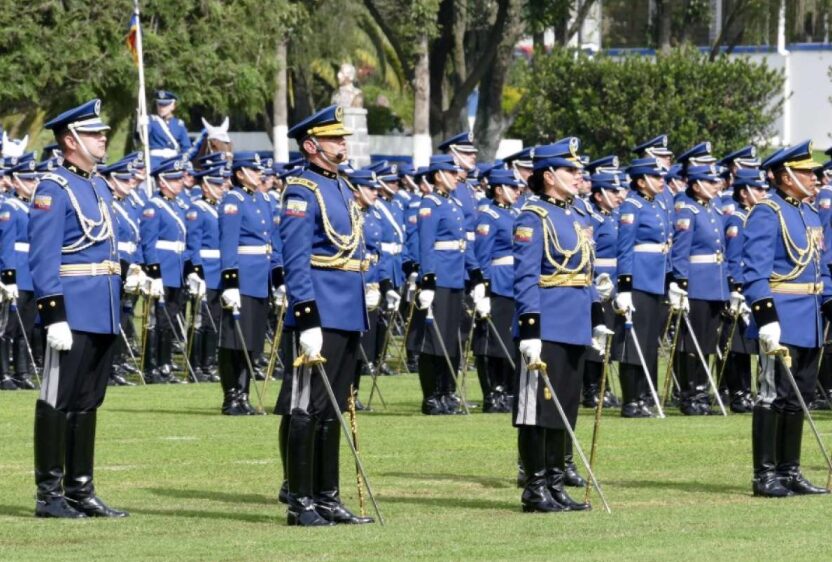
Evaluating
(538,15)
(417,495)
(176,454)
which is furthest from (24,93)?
(417,495)

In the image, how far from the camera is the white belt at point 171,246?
21141 millimetres

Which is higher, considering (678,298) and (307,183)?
(307,183)

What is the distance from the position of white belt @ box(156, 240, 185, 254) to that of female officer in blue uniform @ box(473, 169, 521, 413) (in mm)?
3880

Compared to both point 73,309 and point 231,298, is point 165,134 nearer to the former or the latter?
point 231,298

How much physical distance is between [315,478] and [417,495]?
1.23 metres

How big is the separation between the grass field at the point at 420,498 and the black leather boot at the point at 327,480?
0.75ft

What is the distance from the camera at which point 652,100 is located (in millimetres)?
39281

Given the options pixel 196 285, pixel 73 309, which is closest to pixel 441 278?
pixel 196 285

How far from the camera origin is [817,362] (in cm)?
1216

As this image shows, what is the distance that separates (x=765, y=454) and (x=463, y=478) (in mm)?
1936

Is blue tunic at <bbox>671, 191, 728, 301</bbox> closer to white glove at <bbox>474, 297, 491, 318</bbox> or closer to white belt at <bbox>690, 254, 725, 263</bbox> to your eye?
white belt at <bbox>690, 254, 725, 263</bbox>

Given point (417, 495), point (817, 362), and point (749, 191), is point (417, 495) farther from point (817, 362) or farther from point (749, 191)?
point (749, 191)

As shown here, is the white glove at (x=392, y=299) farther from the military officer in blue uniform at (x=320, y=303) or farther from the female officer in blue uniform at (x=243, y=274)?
the military officer in blue uniform at (x=320, y=303)

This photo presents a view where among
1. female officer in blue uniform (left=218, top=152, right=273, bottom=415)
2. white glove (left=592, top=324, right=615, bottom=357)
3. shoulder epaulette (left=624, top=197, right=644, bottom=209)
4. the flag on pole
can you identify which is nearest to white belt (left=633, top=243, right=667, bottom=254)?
shoulder epaulette (left=624, top=197, right=644, bottom=209)
